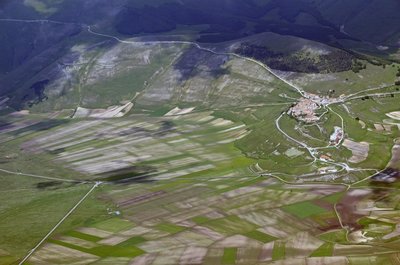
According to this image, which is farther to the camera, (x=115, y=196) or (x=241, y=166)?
(x=241, y=166)

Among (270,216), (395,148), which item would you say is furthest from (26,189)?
(395,148)

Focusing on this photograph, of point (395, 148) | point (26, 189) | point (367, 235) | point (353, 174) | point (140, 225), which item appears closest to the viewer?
point (367, 235)

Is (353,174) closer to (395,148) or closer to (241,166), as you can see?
(395,148)

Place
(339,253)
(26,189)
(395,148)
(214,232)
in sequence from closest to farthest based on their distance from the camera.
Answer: (339,253), (214,232), (395,148), (26,189)

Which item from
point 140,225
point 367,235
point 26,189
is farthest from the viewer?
point 26,189

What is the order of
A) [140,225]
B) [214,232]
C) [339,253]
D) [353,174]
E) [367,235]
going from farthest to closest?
[353,174], [140,225], [214,232], [367,235], [339,253]

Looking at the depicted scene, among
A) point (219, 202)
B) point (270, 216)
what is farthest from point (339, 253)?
point (219, 202)

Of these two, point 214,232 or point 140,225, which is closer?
point 214,232

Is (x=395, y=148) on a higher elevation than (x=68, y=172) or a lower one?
higher

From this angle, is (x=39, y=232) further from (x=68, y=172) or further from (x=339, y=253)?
(x=339, y=253)
